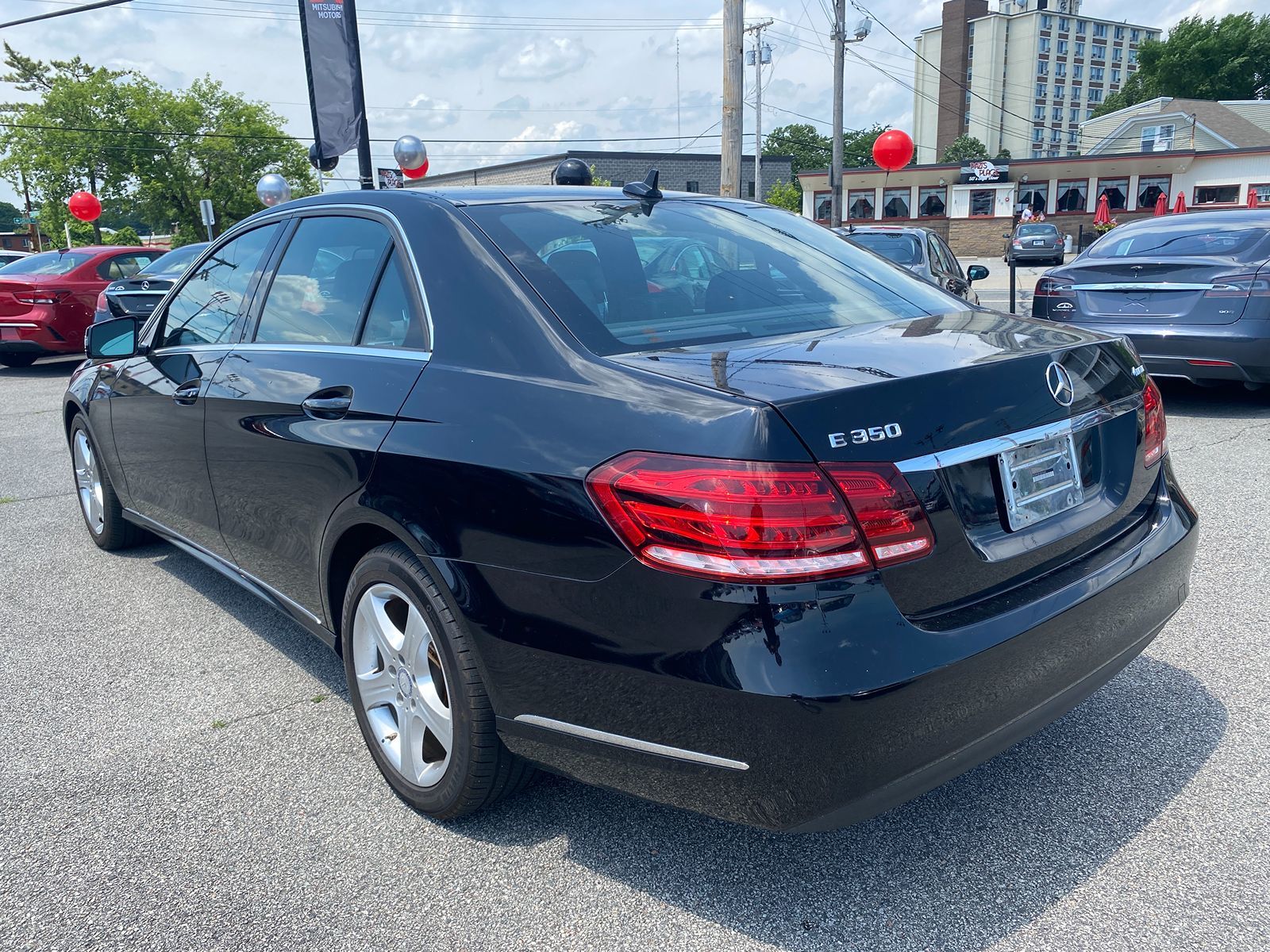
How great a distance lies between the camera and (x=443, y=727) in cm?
238

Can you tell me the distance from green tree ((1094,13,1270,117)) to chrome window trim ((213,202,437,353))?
86.7m

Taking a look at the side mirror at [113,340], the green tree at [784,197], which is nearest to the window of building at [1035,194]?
the green tree at [784,197]

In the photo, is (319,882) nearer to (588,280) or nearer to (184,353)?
(588,280)

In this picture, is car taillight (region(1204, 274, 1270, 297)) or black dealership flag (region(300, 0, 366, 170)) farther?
black dealership flag (region(300, 0, 366, 170))

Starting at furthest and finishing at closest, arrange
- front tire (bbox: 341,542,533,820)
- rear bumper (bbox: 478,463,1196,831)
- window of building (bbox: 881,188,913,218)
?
window of building (bbox: 881,188,913,218) < front tire (bbox: 341,542,533,820) < rear bumper (bbox: 478,463,1196,831)

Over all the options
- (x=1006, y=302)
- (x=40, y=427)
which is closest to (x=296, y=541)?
(x=40, y=427)

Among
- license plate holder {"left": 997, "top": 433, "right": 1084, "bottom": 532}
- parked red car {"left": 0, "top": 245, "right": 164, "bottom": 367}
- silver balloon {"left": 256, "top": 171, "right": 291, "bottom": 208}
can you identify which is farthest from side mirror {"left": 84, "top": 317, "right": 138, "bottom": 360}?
silver balloon {"left": 256, "top": 171, "right": 291, "bottom": 208}

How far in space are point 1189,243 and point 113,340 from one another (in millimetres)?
7117

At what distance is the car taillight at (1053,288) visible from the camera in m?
7.39

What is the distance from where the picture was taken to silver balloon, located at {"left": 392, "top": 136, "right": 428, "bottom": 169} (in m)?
14.0

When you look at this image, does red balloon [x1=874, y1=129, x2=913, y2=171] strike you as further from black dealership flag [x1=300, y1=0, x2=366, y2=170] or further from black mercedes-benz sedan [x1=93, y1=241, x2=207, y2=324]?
black mercedes-benz sedan [x1=93, y1=241, x2=207, y2=324]

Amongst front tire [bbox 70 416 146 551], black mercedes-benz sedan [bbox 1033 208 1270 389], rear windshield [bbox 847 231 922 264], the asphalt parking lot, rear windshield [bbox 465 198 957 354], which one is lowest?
the asphalt parking lot

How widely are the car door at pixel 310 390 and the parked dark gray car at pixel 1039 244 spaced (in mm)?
35289

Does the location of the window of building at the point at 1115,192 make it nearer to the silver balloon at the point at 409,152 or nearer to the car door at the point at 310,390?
the silver balloon at the point at 409,152
